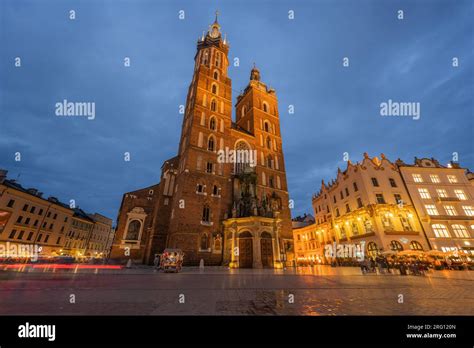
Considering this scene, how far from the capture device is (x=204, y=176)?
26062 millimetres

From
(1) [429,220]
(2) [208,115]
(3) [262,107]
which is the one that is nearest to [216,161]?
(2) [208,115]

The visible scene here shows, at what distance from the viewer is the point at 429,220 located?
2720 cm

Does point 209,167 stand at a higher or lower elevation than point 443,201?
higher

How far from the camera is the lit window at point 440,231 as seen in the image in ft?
87.5

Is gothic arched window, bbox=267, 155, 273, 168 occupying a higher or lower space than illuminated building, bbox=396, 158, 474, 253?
higher

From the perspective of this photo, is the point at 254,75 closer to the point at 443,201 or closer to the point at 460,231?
the point at 443,201

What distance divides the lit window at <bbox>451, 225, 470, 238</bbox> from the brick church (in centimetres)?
2269

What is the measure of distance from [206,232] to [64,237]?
144ft

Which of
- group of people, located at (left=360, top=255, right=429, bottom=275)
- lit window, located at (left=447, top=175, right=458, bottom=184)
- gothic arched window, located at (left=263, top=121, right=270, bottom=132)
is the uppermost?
gothic arched window, located at (left=263, top=121, right=270, bottom=132)

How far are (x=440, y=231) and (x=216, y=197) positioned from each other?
103 feet

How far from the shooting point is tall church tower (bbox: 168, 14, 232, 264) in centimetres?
2277

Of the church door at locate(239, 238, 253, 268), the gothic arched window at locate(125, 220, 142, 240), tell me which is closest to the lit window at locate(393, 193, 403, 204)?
the church door at locate(239, 238, 253, 268)

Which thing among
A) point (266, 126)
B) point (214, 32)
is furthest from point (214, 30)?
point (266, 126)

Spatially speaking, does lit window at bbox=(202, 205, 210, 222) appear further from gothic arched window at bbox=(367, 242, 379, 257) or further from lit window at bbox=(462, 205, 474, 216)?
lit window at bbox=(462, 205, 474, 216)
